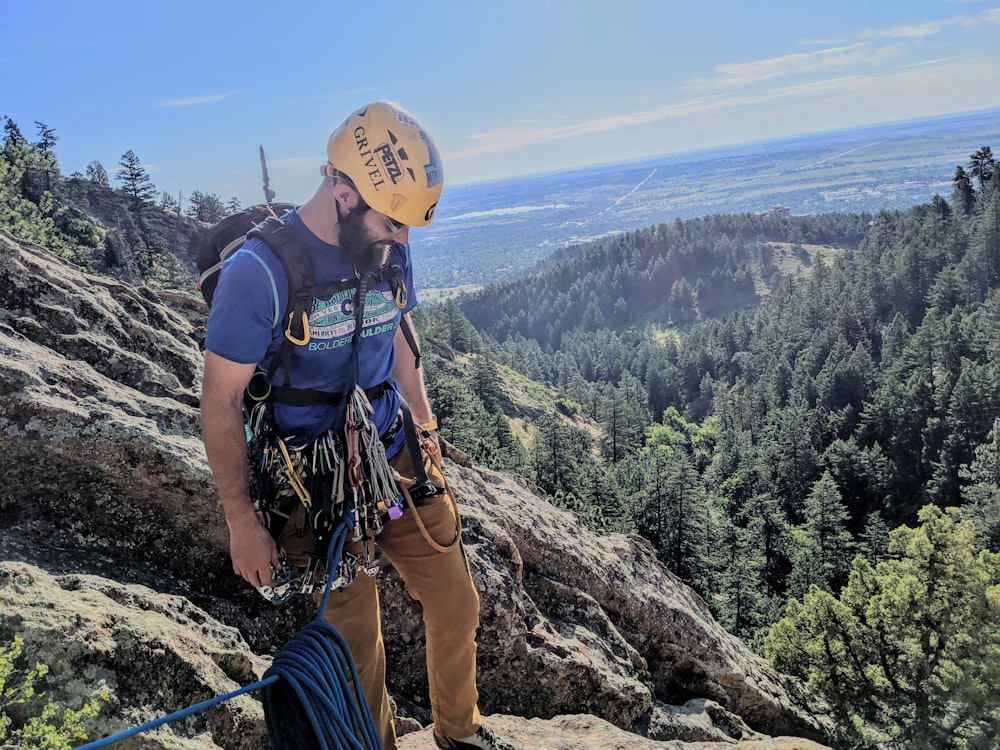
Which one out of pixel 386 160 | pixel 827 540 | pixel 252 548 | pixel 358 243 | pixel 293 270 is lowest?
pixel 827 540

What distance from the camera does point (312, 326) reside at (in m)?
3.54

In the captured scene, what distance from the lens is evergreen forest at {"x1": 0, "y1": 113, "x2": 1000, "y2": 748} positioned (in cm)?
2472

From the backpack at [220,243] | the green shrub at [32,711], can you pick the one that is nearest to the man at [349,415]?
the backpack at [220,243]

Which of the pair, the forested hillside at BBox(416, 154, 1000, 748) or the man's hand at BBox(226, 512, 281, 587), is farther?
the forested hillside at BBox(416, 154, 1000, 748)

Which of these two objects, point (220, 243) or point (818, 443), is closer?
point (220, 243)

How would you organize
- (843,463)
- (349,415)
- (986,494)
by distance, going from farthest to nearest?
1. (843,463)
2. (986,494)
3. (349,415)

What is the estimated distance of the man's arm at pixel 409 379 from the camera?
15.5 feet

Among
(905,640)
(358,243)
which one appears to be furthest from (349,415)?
(905,640)

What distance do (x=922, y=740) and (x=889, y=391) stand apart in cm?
6319

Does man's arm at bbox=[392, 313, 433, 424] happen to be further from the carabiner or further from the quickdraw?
the carabiner

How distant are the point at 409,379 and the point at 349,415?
0.94m

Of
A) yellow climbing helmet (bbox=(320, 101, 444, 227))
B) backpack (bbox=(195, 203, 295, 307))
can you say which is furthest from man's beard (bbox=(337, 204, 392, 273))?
backpack (bbox=(195, 203, 295, 307))

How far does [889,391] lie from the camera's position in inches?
2958

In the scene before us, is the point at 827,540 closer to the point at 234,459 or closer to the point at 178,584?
the point at 178,584
